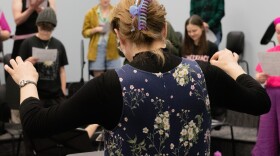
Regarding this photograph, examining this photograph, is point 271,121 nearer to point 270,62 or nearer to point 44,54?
point 270,62

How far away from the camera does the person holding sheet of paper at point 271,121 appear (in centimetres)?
405

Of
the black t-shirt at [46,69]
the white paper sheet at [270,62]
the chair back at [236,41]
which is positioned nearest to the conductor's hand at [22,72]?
the white paper sheet at [270,62]

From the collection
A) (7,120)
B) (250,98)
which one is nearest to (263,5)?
(7,120)

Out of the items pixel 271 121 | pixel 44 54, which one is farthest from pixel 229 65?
pixel 44 54

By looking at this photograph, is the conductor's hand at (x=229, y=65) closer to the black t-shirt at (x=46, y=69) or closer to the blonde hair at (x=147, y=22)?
the blonde hair at (x=147, y=22)

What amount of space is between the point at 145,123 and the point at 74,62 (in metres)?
6.85

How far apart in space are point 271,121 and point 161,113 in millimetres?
2796

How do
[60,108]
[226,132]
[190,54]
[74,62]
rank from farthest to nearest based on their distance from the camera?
1. [74,62]
2. [226,132]
3. [190,54]
4. [60,108]

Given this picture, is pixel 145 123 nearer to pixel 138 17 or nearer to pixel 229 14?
pixel 138 17

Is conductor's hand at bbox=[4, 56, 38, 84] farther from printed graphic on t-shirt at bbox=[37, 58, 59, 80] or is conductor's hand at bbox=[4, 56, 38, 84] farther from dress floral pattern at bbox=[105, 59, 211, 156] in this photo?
printed graphic on t-shirt at bbox=[37, 58, 59, 80]

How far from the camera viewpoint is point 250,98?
1.68m

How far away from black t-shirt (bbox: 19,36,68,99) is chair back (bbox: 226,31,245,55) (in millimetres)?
2560

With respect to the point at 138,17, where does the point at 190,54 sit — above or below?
below

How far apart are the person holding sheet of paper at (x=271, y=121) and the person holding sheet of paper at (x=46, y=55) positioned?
72.8 inches
